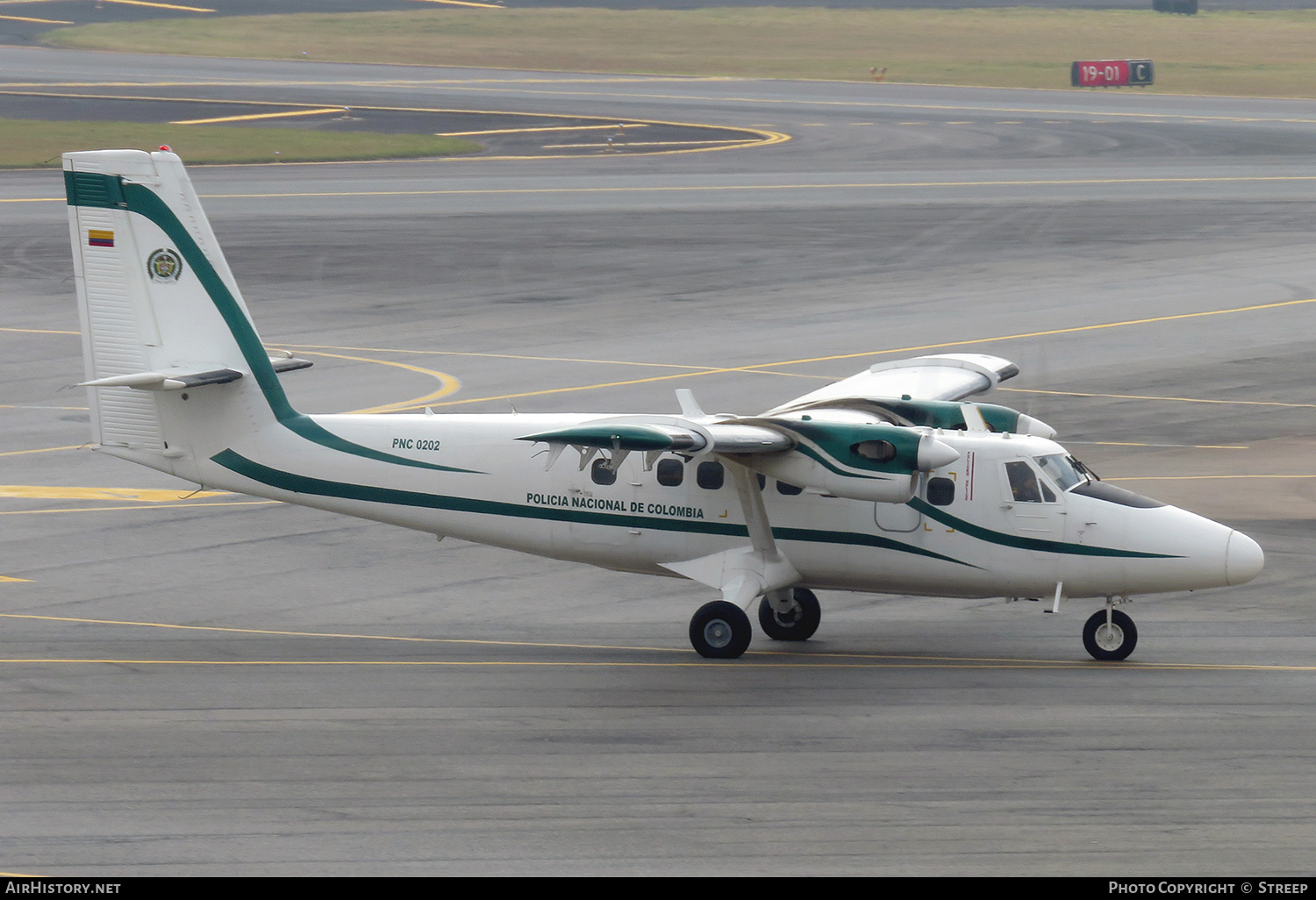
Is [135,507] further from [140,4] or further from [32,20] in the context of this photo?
[140,4]

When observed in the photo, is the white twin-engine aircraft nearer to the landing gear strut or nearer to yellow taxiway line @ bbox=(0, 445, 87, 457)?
the landing gear strut

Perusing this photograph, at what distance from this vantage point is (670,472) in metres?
21.5

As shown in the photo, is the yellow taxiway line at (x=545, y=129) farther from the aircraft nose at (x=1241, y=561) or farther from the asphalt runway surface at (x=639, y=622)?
the aircraft nose at (x=1241, y=561)

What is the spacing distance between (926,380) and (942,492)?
4.10 meters

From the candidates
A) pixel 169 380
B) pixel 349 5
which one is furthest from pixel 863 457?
pixel 349 5

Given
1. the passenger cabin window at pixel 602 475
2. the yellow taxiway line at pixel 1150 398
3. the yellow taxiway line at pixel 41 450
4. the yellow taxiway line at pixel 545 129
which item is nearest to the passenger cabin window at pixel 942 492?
the passenger cabin window at pixel 602 475

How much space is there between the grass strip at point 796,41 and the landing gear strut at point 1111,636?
8550cm

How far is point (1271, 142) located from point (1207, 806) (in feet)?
224

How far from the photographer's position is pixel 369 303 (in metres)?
46.3

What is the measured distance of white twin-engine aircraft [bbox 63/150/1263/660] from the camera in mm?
20234

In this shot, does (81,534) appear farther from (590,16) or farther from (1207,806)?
(590,16)

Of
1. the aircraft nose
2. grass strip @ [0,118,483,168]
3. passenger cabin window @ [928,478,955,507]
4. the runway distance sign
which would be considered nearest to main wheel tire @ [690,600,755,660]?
passenger cabin window @ [928,478,955,507]

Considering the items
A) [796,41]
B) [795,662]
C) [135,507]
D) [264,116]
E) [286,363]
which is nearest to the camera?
[795,662]

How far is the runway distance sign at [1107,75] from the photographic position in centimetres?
10319
